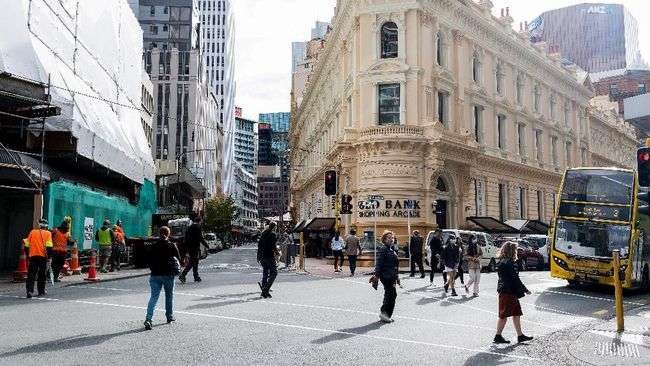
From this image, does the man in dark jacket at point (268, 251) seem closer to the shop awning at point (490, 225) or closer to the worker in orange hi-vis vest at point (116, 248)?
the worker in orange hi-vis vest at point (116, 248)

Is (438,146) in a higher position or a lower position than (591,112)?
lower

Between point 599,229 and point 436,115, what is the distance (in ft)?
54.1

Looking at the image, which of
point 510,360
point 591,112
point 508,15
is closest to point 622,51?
point 591,112

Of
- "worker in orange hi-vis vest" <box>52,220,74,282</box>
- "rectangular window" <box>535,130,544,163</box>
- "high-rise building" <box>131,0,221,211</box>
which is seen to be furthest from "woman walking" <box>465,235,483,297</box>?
"high-rise building" <box>131,0,221,211</box>

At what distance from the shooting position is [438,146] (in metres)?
30.8

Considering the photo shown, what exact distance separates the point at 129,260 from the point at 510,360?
62.6 feet

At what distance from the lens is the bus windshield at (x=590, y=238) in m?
16.4

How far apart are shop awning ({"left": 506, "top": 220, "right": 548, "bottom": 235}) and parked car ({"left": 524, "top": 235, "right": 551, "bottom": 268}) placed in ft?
28.2

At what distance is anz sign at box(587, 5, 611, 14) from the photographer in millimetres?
131375

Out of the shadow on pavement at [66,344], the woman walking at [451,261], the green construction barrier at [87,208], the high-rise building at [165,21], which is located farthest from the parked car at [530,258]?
the high-rise building at [165,21]

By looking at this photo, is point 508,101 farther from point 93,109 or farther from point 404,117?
point 93,109

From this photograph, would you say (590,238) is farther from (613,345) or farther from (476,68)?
(476,68)

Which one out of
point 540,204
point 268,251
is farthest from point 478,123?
point 268,251

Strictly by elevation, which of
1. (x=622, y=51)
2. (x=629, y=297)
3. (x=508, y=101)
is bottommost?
(x=629, y=297)
